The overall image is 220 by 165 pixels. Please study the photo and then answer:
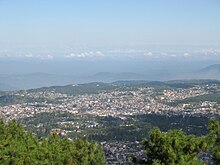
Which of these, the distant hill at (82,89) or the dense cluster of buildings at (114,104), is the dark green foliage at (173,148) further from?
the distant hill at (82,89)

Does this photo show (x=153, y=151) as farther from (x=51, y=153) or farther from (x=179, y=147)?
(x=51, y=153)

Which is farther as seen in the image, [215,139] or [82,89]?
[82,89]

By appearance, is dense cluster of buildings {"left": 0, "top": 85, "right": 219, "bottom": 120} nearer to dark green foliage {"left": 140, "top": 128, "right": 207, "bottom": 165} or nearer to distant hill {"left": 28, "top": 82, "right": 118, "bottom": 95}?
distant hill {"left": 28, "top": 82, "right": 118, "bottom": 95}

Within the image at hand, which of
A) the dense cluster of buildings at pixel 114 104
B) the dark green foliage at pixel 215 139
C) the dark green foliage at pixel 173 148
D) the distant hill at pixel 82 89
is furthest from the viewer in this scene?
the distant hill at pixel 82 89

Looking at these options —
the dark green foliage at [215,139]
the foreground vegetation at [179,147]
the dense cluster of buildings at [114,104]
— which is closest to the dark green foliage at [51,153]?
the foreground vegetation at [179,147]

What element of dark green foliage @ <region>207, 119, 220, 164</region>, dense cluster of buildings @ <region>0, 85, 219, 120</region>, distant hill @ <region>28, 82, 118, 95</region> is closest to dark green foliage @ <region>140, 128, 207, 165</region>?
dark green foliage @ <region>207, 119, 220, 164</region>

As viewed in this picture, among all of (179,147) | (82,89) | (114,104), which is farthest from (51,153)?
(82,89)

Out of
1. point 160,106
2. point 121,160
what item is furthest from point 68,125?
point 121,160

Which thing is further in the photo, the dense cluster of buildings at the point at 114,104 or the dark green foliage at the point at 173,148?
the dense cluster of buildings at the point at 114,104

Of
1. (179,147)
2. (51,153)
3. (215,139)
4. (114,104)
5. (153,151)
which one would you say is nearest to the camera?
(179,147)
